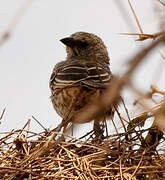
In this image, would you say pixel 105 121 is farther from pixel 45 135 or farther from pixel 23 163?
pixel 23 163

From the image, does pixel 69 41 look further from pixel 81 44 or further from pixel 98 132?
pixel 98 132

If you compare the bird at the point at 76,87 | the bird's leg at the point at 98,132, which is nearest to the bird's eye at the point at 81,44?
the bird at the point at 76,87

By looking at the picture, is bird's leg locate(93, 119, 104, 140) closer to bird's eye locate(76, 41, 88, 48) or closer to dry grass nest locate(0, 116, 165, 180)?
dry grass nest locate(0, 116, 165, 180)

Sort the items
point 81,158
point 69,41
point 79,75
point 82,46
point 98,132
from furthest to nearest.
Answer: point 82,46, point 69,41, point 79,75, point 98,132, point 81,158

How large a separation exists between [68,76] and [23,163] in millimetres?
1377

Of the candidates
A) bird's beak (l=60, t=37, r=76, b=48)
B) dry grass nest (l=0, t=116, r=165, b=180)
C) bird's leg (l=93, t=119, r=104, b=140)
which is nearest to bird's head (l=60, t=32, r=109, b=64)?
bird's beak (l=60, t=37, r=76, b=48)

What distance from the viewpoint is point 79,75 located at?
11.2 feet

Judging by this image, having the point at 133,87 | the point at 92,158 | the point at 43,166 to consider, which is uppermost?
the point at 133,87

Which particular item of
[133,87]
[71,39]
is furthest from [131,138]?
[71,39]

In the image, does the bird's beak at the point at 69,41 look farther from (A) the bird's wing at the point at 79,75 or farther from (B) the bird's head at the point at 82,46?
(A) the bird's wing at the point at 79,75

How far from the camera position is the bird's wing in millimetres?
3242

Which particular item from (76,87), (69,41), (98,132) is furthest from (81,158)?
(69,41)

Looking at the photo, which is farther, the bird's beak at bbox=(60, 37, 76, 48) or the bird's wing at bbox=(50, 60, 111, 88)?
the bird's beak at bbox=(60, 37, 76, 48)

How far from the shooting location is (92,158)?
2342 mm
